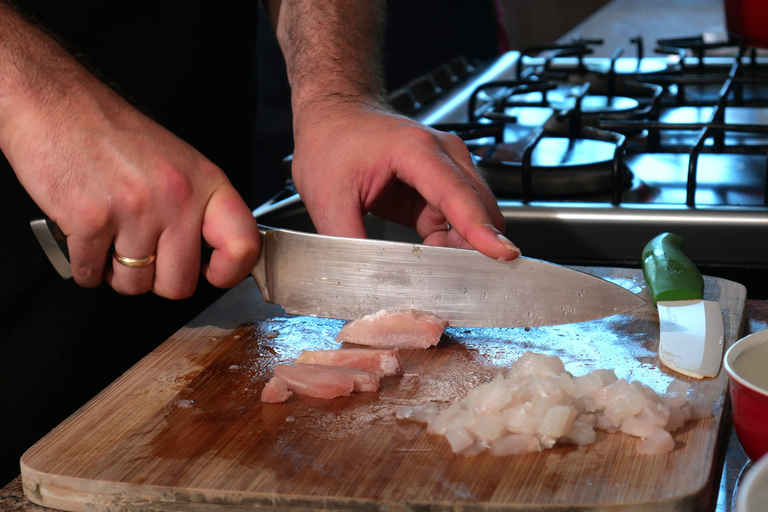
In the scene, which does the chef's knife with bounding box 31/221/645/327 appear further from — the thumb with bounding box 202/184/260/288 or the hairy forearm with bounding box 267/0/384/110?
the hairy forearm with bounding box 267/0/384/110

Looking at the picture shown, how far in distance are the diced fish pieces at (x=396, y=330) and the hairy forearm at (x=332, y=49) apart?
0.43m

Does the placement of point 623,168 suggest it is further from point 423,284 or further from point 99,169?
point 99,169

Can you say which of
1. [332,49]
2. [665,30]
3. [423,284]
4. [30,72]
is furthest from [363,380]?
[665,30]

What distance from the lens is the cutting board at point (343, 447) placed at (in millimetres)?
797

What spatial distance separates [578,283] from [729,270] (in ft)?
1.22

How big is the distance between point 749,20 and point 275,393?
163cm

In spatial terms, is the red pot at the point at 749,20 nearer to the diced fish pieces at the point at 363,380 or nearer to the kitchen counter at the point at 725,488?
the kitchen counter at the point at 725,488

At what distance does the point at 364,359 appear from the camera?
41.3 inches

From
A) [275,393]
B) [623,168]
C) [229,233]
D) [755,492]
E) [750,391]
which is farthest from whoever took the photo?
[623,168]

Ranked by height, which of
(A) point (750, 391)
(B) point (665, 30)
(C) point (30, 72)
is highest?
(C) point (30, 72)

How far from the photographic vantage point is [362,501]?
2.62 ft

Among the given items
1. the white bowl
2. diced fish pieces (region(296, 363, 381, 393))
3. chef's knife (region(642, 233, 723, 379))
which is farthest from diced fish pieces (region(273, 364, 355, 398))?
the white bowl

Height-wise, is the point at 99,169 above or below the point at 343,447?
above

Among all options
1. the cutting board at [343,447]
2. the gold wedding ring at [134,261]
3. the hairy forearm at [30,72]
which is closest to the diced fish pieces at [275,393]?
the cutting board at [343,447]
